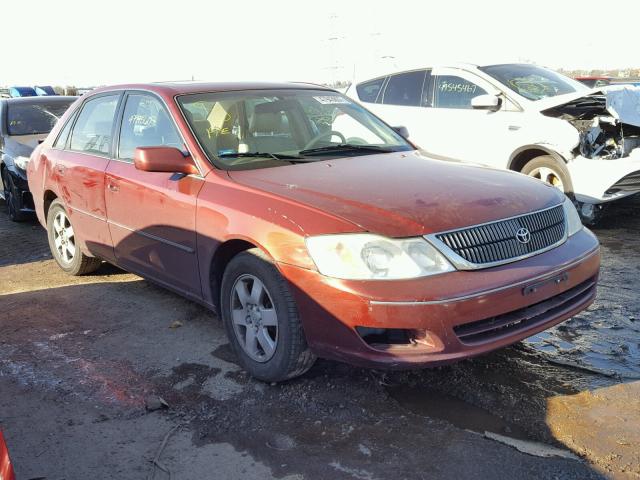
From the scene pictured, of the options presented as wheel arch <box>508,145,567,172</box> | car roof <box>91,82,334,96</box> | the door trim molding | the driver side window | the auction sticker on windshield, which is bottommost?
the door trim molding

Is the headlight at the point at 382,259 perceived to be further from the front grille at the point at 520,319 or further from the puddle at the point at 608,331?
the puddle at the point at 608,331

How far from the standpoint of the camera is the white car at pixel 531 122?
644 cm

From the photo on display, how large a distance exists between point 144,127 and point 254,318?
1825 mm

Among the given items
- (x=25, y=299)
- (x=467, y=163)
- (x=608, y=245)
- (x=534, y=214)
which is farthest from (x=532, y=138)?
(x=25, y=299)

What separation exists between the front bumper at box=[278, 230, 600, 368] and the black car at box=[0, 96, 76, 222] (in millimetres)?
6284

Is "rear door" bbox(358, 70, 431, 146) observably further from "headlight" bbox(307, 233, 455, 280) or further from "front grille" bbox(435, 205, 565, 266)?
"headlight" bbox(307, 233, 455, 280)

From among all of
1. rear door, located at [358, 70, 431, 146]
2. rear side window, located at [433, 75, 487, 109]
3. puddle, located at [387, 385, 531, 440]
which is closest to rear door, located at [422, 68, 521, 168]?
rear side window, located at [433, 75, 487, 109]

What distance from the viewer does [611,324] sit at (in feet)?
13.7

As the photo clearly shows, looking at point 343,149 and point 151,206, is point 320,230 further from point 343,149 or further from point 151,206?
point 151,206

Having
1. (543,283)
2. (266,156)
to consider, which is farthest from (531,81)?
(543,283)

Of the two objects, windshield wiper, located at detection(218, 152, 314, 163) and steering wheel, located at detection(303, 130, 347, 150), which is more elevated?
steering wheel, located at detection(303, 130, 347, 150)

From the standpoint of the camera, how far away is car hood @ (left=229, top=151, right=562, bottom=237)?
3.07 meters

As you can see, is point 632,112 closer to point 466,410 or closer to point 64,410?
point 466,410

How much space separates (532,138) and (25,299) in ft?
17.1
